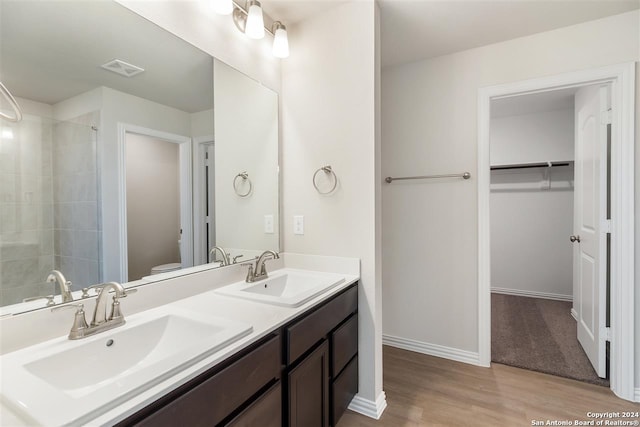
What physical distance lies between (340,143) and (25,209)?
56.7 inches

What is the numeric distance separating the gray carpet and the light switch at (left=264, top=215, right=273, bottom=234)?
205 cm

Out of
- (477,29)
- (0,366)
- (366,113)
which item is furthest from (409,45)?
(0,366)

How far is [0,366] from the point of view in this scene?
781 mm

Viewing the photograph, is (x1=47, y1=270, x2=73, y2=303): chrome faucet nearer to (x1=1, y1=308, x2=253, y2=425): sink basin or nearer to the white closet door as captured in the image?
(x1=1, y1=308, x2=253, y2=425): sink basin

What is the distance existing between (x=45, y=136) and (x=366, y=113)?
1.43m

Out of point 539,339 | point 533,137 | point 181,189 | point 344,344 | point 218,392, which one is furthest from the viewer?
point 533,137

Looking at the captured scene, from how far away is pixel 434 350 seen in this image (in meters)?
2.45

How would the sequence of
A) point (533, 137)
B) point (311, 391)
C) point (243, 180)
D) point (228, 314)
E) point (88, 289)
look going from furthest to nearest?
point (533, 137)
point (243, 180)
point (311, 391)
point (228, 314)
point (88, 289)

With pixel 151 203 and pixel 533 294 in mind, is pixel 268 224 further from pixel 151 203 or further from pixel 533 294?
pixel 533 294

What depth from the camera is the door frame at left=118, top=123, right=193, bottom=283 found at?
46.5 inches

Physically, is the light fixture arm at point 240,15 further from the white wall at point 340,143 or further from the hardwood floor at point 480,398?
the hardwood floor at point 480,398

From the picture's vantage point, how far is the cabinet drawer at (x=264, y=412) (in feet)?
3.05

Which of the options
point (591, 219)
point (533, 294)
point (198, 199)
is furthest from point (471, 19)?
point (533, 294)

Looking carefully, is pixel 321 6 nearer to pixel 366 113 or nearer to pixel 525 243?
pixel 366 113
